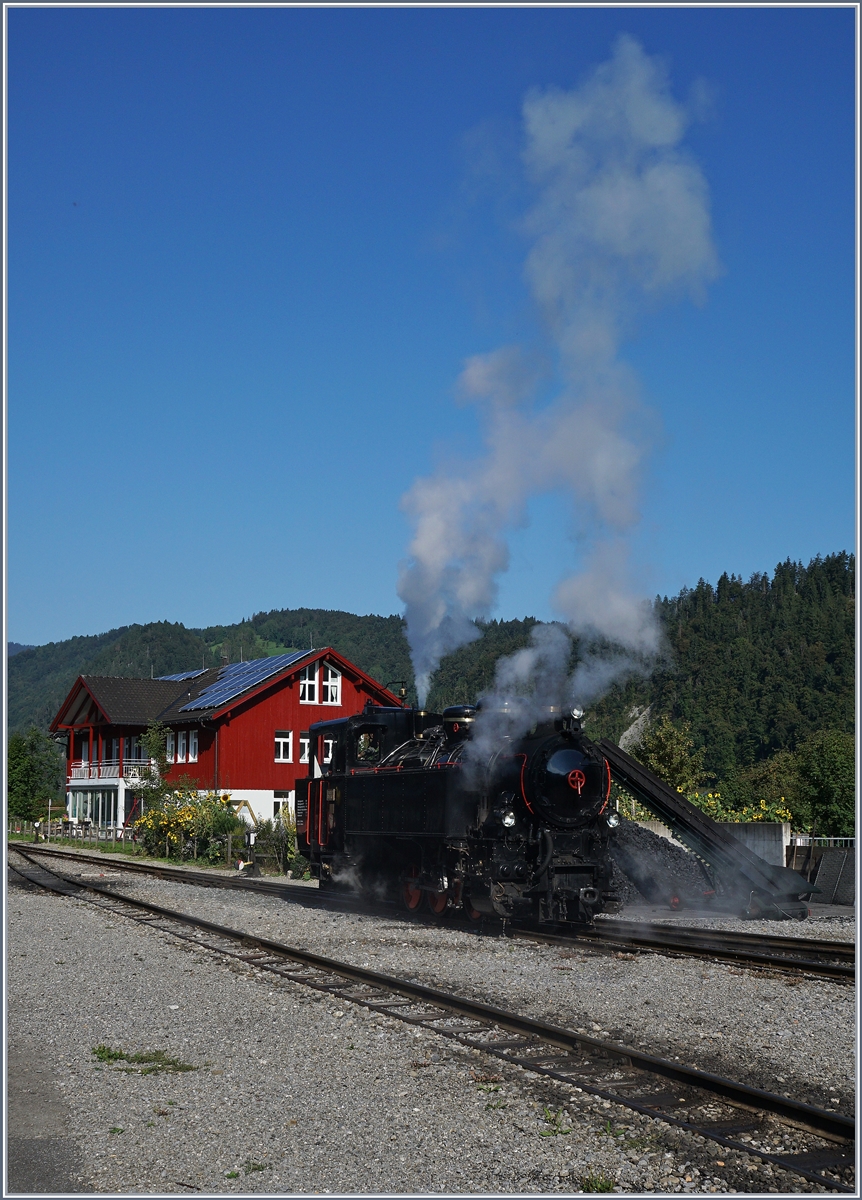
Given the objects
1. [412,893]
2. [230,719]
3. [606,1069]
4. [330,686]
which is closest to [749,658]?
[330,686]

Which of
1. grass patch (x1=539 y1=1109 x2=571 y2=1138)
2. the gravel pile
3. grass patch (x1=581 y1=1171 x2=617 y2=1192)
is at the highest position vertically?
grass patch (x1=581 y1=1171 x2=617 y2=1192)

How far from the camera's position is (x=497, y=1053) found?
27.6 ft

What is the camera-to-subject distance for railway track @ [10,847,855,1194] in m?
6.38

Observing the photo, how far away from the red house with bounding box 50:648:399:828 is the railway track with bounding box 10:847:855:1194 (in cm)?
3071

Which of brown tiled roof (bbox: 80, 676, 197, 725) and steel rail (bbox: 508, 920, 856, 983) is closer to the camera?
steel rail (bbox: 508, 920, 856, 983)

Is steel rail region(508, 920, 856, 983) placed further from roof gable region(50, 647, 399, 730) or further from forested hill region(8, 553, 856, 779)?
forested hill region(8, 553, 856, 779)

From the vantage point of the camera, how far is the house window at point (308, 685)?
1836 inches

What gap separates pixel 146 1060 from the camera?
8727 mm

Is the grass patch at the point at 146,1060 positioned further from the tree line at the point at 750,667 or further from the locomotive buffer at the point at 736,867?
the tree line at the point at 750,667

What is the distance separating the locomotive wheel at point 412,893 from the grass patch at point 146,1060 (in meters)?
9.62

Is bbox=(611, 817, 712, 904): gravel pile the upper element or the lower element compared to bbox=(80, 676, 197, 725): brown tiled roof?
lower

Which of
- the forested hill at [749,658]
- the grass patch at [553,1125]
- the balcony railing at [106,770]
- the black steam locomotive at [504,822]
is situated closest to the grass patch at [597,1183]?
the grass patch at [553,1125]

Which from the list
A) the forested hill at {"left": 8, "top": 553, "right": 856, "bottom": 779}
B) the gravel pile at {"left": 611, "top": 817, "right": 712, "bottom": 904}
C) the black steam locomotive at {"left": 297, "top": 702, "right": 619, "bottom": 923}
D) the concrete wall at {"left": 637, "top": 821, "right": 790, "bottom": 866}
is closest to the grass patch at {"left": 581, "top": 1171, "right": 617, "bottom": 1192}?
the black steam locomotive at {"left": 297, "top": 702, "right": 619, "bottom": 923}

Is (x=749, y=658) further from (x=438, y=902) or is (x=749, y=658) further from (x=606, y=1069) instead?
(x=606, y=1069)
